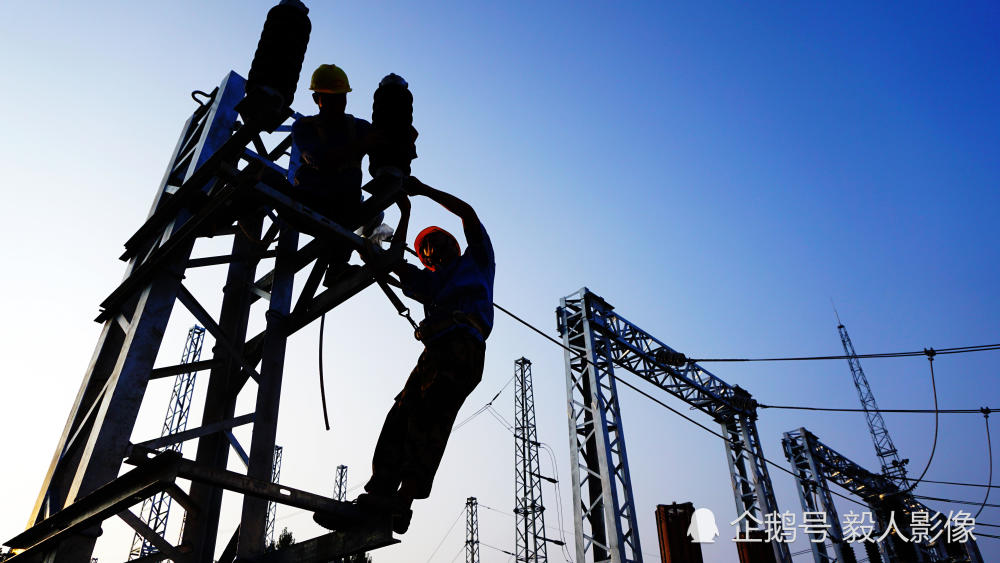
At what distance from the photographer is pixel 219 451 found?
12.3ft

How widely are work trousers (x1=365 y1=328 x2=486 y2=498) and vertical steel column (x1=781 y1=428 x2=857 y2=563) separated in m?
19.3

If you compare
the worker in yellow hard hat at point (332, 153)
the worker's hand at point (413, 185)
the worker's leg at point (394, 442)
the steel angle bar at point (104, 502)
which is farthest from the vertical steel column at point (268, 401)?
the worker's hand at point (413, 185)

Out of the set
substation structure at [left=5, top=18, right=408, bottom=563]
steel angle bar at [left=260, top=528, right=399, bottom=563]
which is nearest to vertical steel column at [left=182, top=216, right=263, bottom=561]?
substation structure at [left=5, top=18, right=408, bottom=563]

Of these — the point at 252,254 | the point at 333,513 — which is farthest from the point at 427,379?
A: the point at 252,254

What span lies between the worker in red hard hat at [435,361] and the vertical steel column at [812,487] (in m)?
19.3

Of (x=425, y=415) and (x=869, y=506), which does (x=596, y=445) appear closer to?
(x=425, y=415)

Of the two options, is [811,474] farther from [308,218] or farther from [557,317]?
[308,218]

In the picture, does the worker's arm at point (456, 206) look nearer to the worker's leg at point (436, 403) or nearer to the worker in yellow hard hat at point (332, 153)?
the worker in yellow hard hat at point (332, 153)

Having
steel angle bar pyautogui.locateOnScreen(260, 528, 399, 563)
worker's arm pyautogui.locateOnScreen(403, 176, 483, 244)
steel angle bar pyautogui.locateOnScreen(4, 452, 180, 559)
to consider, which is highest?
worker's arm pyautogui.locateOnScreen(403, 176, 483, 244)

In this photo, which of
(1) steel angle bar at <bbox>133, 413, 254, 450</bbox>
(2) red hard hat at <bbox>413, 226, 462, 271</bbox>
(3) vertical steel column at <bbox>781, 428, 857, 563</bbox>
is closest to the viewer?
(1) steel angle bar at <bbox>133, 413, 254, 450</bbox>

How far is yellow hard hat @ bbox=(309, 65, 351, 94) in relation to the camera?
11.9 ft

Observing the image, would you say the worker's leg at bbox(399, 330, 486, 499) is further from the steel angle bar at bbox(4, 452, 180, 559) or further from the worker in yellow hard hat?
the steel angle bar at bbox(4, 452, 180, 559)

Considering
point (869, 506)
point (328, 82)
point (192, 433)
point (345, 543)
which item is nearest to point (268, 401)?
point (192, 433)

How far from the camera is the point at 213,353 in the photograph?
4.00 metres
